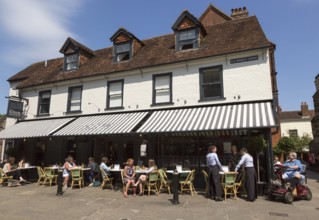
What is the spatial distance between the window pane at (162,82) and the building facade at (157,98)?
0.06 metres

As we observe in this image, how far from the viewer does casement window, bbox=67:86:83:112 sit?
52.5 ft

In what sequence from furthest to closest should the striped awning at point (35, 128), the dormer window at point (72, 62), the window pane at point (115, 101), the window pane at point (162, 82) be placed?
the dormer window at point (72, 62), the window pane at point (115, 101), the striped awning at point (35, 128), the window pane at point (162, 82)

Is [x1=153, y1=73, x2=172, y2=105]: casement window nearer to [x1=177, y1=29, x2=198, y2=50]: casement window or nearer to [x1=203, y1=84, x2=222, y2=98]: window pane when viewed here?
[x1=203, y1=84, x2=222, y2=98]: window pane

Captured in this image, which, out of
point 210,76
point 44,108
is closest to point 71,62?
point 44,108

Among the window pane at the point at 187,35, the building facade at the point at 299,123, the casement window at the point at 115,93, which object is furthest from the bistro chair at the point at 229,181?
the building facade at the point at 299,123

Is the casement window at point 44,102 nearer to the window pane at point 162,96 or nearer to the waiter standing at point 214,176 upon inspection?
the window pane at point 162,96

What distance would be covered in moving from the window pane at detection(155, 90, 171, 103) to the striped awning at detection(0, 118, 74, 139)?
A: 5.70 metres

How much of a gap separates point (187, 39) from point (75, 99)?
8.14 m

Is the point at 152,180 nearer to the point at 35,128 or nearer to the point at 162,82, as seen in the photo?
the point at 162,82

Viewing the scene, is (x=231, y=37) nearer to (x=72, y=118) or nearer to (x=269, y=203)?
(x=269, y=203)

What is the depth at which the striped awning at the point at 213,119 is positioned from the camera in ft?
31.7

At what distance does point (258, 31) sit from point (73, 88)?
11.8 meters

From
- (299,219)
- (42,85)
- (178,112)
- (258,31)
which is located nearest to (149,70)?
(178,112)

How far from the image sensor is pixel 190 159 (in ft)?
38.6
